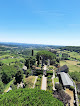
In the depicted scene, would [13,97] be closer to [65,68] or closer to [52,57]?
[65,68]

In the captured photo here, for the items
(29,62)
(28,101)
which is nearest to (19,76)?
(29,62)

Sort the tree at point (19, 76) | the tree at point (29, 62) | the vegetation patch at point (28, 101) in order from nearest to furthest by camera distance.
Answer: the vegetation patch at point (28, 101), the tree at point (19, 76), the tree at point (29, 62)

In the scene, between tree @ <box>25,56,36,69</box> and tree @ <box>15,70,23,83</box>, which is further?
tree @ <box>25,56,36,69</box>

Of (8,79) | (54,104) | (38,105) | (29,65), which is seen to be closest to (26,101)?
(38,105)

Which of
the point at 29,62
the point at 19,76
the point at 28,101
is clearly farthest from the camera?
the point at 29,62

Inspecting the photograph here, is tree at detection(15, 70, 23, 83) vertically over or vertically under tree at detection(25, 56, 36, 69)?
under

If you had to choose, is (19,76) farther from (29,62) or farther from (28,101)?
(28,101)

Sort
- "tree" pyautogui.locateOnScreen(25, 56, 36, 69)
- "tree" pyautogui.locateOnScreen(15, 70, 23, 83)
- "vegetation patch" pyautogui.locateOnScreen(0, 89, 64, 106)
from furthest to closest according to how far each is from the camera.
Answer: "tree" pyautogui.locateOnScreen(25, 56, 36, 69)
"tree" pyautogui.locateOnScreen(15, 70, 23, 83)
"vegetation patch" pyautogui.locateOnScreen(0, 89, 64, 106)

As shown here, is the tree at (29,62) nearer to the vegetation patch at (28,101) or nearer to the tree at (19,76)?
the tree at (19,76)

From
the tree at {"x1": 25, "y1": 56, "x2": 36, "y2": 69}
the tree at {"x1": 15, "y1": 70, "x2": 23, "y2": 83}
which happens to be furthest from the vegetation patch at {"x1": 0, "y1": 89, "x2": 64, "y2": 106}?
A: the tree at {"x1": 25, "y1": 56, "x2": 36, "y2": 69}

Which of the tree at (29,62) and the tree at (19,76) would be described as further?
the tree at (29,62)

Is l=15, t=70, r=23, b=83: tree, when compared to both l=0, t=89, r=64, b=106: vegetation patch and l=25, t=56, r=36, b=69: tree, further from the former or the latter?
l=0, t=89, r=64, b=106: vegetation patch

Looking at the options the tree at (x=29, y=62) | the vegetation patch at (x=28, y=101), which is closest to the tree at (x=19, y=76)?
the tree at (x=29, y=62)
